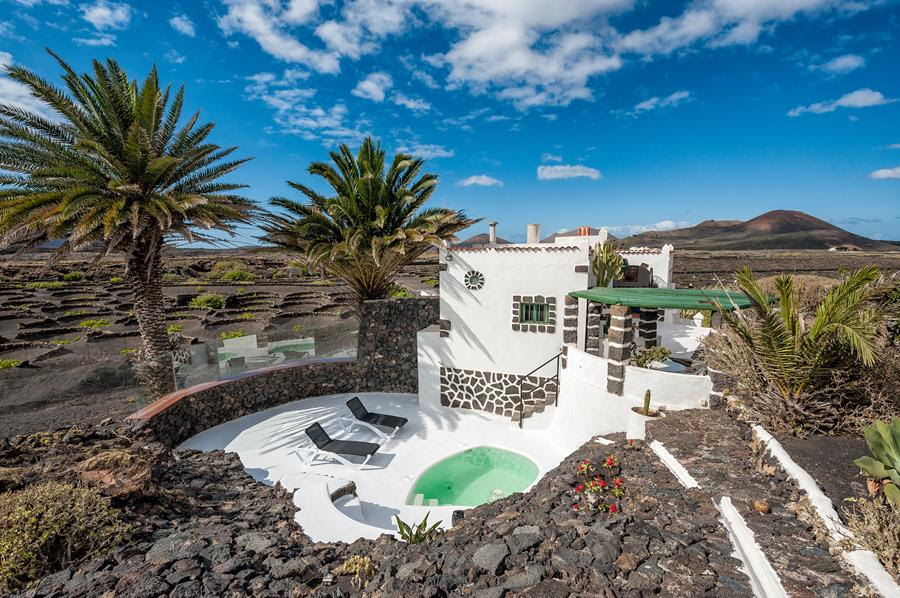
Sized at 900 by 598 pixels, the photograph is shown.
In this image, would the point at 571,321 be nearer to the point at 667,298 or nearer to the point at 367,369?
the point at 667,298

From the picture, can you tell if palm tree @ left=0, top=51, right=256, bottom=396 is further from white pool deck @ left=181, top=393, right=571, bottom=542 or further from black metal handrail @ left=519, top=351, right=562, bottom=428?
black metal handrail @ left=519, top=351, right=562, bottom=428

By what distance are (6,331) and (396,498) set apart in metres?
32.9

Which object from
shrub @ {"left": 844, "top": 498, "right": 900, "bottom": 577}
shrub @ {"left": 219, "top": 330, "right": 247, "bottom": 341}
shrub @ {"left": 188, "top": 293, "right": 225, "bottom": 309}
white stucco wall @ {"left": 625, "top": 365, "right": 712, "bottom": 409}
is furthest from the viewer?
shrub @ {"left": 188, "top": 293, "right": 225, "bottom": 309}

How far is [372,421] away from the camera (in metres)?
12.0

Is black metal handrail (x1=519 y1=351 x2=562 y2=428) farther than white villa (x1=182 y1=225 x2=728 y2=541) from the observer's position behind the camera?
Yes

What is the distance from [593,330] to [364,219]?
9.18m

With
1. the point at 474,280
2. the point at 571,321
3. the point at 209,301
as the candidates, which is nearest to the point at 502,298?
the point at 474,280

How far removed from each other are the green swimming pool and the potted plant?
2.73 meters

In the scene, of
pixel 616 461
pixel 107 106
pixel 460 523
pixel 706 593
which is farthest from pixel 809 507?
pixel 107 106

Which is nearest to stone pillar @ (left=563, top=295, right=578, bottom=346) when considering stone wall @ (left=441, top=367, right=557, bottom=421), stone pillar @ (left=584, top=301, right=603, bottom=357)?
stone pillar @ (left=584, top=301, right=603, bottom=357)

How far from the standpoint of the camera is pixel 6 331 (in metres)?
25.4

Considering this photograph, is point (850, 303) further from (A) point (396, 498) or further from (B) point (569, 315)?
(A) point (396, 498)

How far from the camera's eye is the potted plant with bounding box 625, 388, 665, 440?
320 inches

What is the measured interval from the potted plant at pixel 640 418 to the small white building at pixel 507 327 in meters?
3.20
